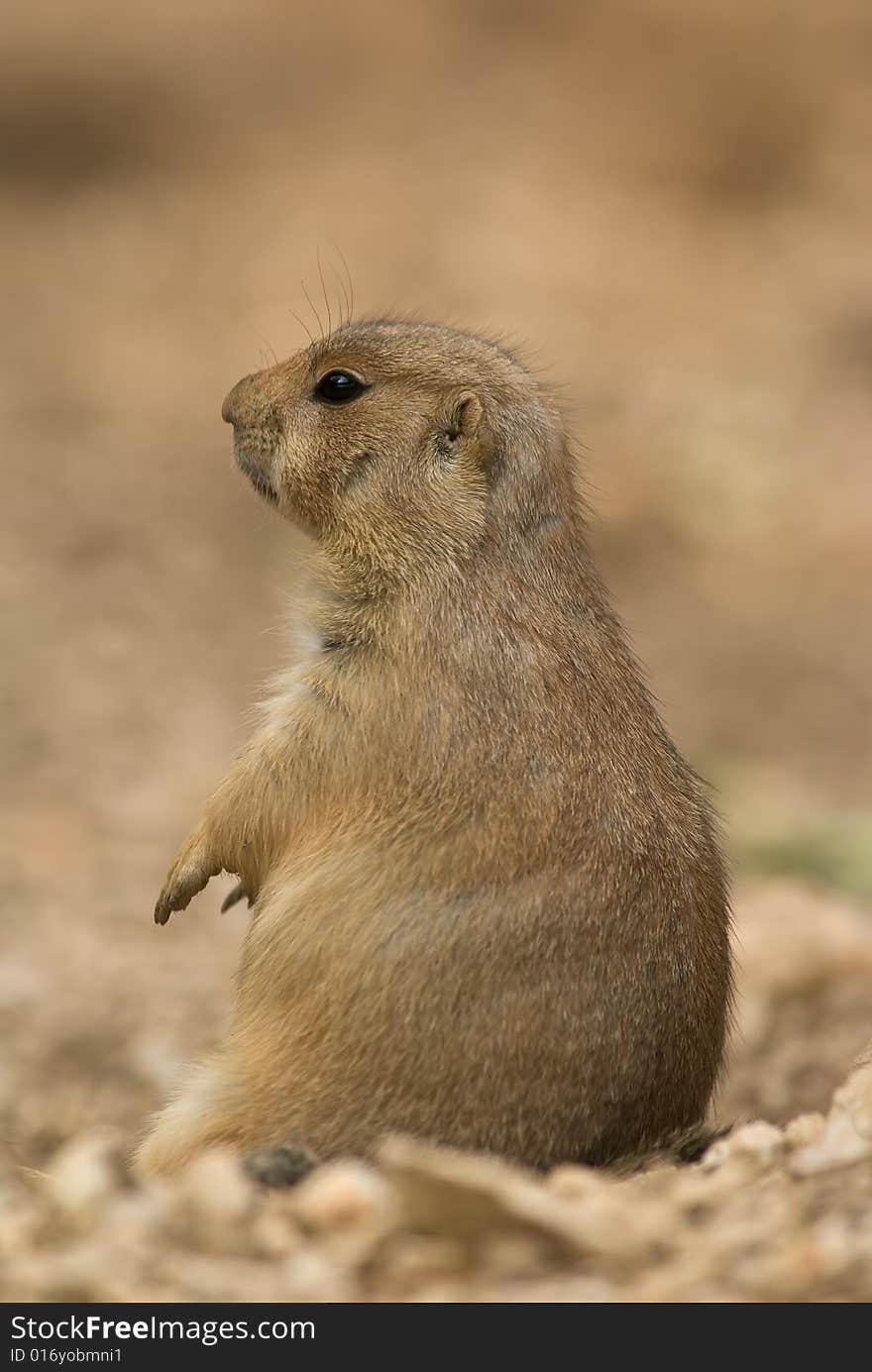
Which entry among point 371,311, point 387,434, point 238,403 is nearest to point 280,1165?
point 387,434

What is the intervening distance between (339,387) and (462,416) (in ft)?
1.50

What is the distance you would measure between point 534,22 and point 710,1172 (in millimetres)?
17108

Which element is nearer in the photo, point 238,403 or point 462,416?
point 462,416

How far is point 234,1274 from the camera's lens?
3588 mm

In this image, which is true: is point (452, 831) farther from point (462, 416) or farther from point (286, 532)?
point (286, 532)

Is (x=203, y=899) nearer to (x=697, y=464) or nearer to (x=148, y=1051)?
(x=148, y=1051)

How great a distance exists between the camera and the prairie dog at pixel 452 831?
14.4 feet

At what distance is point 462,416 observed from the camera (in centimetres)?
523

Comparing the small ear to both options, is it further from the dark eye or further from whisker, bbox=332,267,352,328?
whisker, bbox=332,267,352,328

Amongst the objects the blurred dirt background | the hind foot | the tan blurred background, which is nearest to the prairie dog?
the hind foot

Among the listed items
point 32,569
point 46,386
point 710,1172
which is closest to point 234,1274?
point 710,1172

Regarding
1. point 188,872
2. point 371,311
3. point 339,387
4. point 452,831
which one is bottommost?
point 452,831

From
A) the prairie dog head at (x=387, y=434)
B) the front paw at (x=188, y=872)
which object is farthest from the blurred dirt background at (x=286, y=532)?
the prairie dog head at (x=387, y=434)

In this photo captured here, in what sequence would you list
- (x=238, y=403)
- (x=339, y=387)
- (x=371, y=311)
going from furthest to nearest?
1. (x=371, y=311)
2. (x=238, y=403)
3. (x=339, y=387)
